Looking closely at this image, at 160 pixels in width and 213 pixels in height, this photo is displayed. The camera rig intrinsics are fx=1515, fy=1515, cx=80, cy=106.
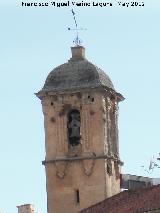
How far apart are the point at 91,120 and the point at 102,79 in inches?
74.5

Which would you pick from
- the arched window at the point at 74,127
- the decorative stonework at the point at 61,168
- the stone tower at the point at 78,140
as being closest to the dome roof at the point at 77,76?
the stone tower at the point at 78,140

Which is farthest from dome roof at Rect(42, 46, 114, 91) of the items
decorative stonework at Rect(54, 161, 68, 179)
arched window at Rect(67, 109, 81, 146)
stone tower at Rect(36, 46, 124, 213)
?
decorative stonework at Rect(54, 161, 68, 179)

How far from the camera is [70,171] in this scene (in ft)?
199

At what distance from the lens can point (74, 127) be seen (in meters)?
61.2

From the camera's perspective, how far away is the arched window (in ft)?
201

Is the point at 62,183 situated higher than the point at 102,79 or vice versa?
the point at 102,79

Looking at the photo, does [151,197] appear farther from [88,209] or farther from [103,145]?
[103,145]

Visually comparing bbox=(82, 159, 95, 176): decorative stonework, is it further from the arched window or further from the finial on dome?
the finial on dome

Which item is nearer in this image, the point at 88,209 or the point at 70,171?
the point at 88,209

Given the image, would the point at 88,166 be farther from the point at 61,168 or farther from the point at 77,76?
the point at 77,76

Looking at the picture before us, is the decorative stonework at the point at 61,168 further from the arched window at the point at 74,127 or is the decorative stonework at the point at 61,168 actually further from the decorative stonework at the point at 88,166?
the arched window at the point at 74,127

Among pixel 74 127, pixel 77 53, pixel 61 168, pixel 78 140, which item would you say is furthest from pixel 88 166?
pixel 77 53

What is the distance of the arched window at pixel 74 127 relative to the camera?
61.1 metres

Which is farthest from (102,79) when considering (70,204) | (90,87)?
(70,204)
